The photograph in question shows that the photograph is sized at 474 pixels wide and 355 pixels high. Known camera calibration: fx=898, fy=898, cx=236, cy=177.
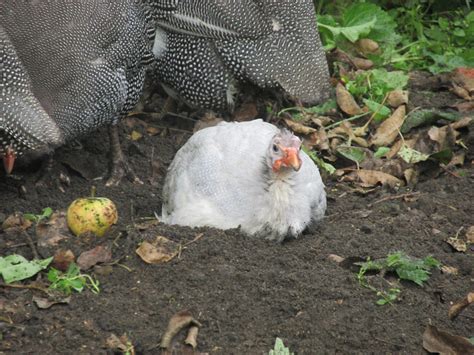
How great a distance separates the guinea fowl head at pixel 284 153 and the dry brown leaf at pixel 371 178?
1021 millimetres

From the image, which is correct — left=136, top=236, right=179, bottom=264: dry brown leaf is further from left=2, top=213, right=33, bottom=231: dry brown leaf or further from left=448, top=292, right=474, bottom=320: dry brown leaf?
left=448, top=292, right=474, bottom=320: dry brown leaf

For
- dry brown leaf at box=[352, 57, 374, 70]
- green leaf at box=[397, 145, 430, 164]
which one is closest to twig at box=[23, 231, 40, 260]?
green leaf at box=[397, 145, 430, 164]

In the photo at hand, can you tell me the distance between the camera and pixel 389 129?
18.5 ft

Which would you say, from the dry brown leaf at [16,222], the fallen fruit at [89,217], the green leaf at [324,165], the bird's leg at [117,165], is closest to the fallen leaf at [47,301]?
the fallen fruit at [89,217]

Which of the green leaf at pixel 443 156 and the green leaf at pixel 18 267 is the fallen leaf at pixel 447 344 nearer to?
the green leaf at pixel 18 267

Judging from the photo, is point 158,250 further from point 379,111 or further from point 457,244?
point 379,111

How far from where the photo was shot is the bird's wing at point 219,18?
204 inches

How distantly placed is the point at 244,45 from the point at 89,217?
164 centimetres

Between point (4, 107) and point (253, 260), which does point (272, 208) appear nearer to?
point (253, 260)

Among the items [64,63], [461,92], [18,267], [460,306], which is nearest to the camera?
[460,306]

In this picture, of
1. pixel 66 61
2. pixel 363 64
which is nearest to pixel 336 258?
pixel 66 61

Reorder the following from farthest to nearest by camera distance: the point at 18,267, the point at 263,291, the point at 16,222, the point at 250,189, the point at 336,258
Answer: the point at 16,222 → the point at 250,189 → the point at 336,258 → the point at 18,267 → the point at 263,291

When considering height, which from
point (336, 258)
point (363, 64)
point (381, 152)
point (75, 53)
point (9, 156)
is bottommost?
Answer: point (381, 152)

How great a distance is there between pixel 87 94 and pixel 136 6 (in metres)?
0.69
